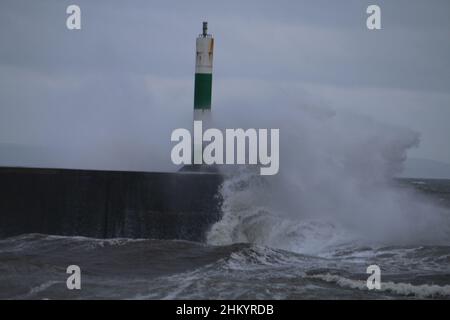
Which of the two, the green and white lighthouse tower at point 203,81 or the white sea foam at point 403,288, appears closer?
the white sea foam at point 403,288

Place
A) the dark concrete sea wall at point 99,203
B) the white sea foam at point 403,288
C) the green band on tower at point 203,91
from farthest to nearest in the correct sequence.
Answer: the green band on tower at point 203,91 < the dark concrete sea wall at point 99,203 < the white sea foam at point 403,288

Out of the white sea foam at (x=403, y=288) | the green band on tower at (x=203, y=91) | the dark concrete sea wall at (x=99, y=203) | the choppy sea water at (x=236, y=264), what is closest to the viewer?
the choppy sea water at (x=236, y=264)

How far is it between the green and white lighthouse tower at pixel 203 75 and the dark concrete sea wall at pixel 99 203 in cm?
276

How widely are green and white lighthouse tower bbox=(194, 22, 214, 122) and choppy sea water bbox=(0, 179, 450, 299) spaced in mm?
2297

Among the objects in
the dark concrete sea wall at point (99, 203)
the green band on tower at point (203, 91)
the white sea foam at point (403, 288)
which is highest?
the green band on tower at point (203, 91)

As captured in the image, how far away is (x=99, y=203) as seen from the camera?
12.8 m

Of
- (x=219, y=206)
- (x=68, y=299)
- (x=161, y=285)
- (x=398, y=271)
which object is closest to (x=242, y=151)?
(x=219, y=206)

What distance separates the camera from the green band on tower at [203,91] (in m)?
15.2

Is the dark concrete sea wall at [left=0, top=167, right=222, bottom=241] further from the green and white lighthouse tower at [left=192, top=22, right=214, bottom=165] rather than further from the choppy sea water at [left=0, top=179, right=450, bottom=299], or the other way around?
the green and white lighthouse tower at [left=192, top=22, right=214, bottom=165]

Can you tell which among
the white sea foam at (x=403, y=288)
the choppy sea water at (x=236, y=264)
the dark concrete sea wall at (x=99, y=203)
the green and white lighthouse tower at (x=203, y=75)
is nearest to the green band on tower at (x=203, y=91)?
the green and white lighthouse tower at (x=203, y=75)

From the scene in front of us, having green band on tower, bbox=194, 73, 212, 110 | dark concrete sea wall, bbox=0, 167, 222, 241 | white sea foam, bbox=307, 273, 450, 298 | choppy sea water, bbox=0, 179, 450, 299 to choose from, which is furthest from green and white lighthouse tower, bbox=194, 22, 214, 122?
white sea foam, bbox=307, 273, 450, 298

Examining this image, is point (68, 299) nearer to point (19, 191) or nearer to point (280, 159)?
point (19, 191)

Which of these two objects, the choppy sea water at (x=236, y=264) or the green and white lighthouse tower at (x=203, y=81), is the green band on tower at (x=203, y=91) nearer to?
the green and white lighthouse tower at (x=203, y=81)
